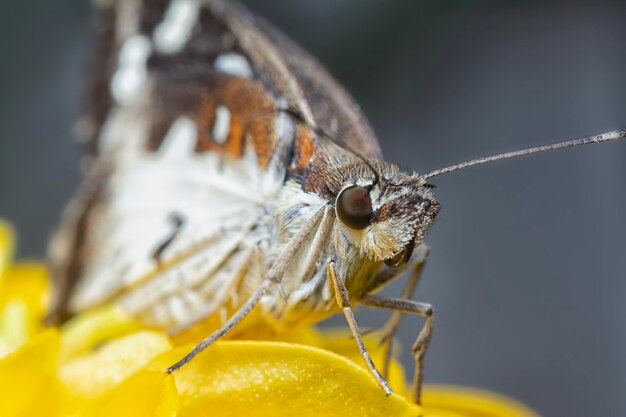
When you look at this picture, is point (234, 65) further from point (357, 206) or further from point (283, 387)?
point (283, 387)

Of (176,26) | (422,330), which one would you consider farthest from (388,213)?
(176,26)

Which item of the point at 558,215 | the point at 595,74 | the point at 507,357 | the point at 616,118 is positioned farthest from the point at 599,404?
the point at 595,74

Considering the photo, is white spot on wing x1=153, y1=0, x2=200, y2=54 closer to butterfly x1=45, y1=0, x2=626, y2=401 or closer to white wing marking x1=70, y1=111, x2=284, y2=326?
butterfly x1=45, y1=0, x2=626, y2=401

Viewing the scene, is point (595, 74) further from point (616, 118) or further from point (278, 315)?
point (278, 315)

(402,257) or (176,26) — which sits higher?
(176,26)

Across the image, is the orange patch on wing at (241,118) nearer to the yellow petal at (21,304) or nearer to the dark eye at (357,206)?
the dark eye at (357,206)

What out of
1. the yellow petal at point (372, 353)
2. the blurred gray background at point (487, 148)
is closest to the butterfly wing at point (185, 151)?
the yellow petal at point (372, 353)

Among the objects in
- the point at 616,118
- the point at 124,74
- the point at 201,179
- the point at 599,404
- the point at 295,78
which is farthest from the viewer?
the point at 616,118
